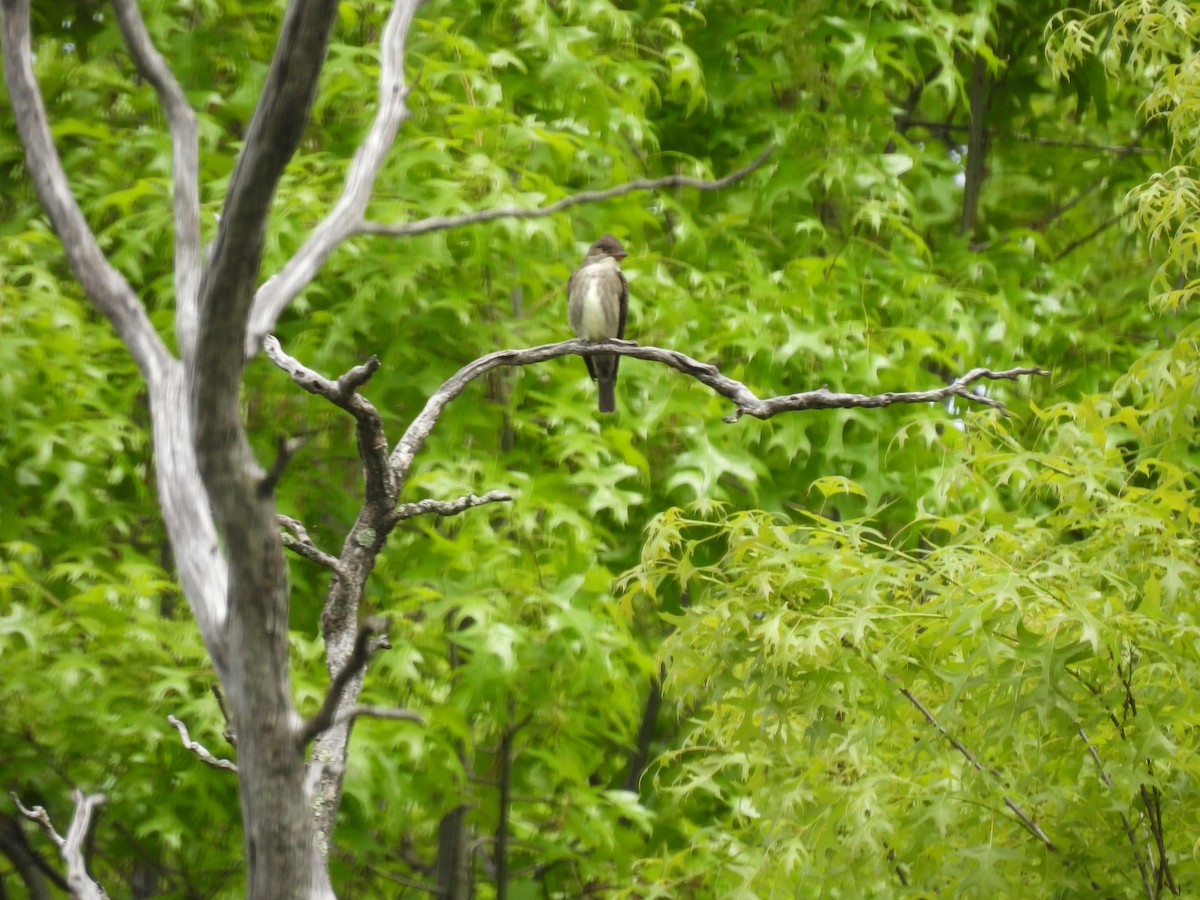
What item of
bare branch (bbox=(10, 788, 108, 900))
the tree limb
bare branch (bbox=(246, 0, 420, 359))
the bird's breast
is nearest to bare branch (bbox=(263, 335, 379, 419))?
bare branch (bbox=(246, 0, 420, 359))

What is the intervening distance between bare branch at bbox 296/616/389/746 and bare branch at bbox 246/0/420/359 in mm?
672

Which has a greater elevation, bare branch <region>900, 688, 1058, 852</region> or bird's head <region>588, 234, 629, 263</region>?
bird's head <region>588, 234, 629, 263</region>

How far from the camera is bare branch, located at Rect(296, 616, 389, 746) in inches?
63.6

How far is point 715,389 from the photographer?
261 cm

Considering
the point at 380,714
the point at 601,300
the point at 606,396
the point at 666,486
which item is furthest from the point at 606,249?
the point at 380,714

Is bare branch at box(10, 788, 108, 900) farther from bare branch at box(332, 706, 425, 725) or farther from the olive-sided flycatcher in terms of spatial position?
the olive-sided flycatcher

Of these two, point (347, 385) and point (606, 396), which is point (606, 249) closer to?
point (606, 396)

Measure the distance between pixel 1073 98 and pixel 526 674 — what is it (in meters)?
5.79

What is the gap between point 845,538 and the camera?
3.21 metres

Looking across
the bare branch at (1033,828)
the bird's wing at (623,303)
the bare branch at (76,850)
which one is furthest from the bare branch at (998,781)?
the bird's wing at (623,303)

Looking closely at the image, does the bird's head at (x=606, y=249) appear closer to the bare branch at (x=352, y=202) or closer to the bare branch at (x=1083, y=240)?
the bare branch at (x=352, y=202)

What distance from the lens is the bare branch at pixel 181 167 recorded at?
2492 millimetres

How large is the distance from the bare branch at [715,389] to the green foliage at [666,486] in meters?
0.40

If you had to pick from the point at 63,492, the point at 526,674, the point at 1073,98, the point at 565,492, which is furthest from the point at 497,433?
the point at 1073,98
